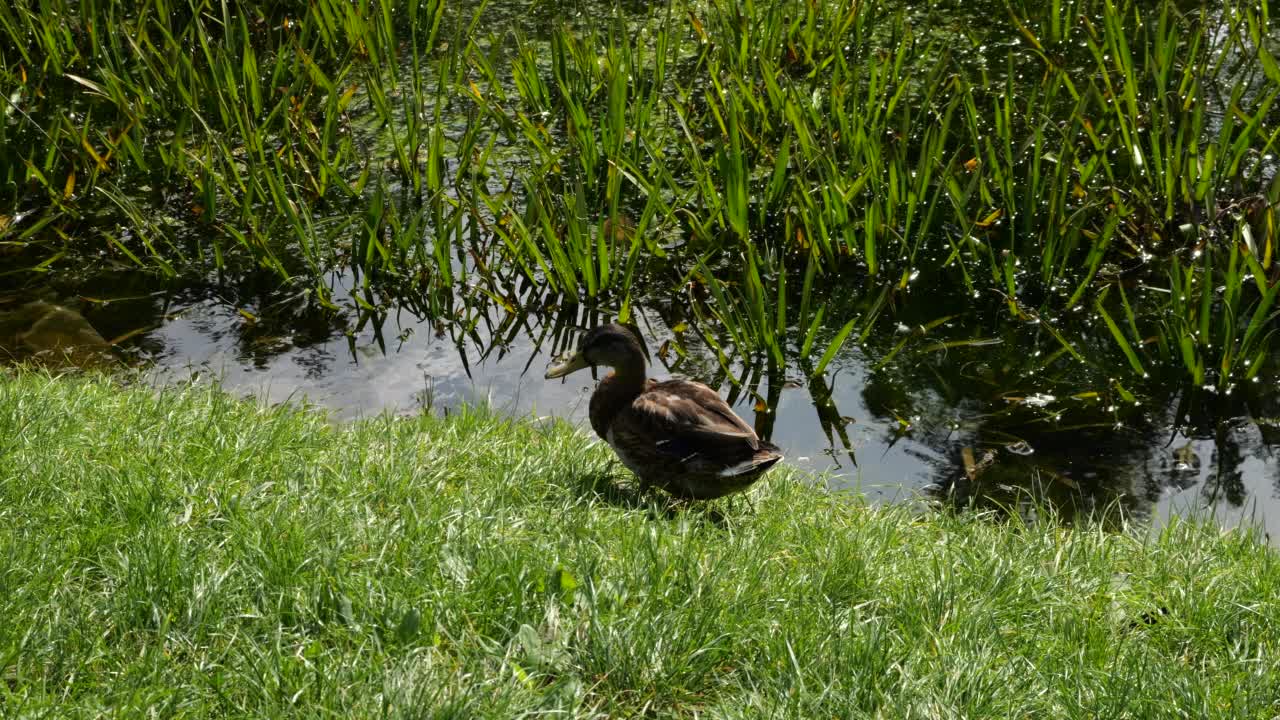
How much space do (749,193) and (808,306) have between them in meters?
1.17

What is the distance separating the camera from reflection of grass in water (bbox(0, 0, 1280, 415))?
5.34m

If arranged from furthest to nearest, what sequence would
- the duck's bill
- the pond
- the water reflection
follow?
the pond → the water reflection → the duck's bill

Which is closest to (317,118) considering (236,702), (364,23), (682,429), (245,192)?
(364,23)

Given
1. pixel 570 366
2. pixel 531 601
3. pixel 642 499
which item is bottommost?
pixel 642 499

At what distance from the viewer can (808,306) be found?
5.20 metres

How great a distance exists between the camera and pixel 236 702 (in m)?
2.40

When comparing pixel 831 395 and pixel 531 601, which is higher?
pixel 531 601

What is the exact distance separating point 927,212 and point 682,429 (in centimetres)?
237

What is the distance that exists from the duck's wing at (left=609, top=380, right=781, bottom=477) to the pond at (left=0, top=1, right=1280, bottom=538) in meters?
0.80

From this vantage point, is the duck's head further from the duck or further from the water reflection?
the water reflection

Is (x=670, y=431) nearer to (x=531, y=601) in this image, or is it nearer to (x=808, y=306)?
(x=531, y=601)

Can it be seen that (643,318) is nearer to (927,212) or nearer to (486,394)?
(486,394)

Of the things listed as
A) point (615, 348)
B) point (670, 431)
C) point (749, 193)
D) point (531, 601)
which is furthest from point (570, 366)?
point (749, 193)

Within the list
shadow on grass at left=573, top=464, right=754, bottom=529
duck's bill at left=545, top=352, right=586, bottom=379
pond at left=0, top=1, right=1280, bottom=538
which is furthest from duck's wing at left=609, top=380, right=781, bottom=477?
pond at left=0, top=1, right=1280, bottom=538
